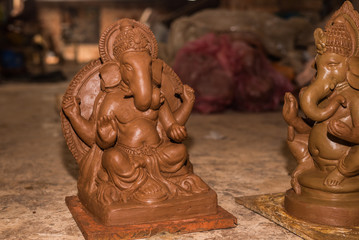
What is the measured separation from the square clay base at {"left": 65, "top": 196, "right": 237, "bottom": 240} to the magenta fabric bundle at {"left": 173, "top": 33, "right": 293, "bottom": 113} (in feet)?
12.8

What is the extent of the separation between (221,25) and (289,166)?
182 inches

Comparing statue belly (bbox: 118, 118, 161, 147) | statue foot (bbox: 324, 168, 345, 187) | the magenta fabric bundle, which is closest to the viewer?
statue foot (bbox: 324, 168, 345, 187)

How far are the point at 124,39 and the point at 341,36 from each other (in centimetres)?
98

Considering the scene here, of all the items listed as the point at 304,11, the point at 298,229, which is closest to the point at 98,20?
the point at 304,11

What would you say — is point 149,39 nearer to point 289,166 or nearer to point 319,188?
point 319,188

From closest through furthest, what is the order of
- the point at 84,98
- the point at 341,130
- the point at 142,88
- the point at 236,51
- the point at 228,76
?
the point at 341,130 → the point at 142,88 → the point at 84,98 → the point at 228,76 → the point at 236,51

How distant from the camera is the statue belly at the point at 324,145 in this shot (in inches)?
90.5

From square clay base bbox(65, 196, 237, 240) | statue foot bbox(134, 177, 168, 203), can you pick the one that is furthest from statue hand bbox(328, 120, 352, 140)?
statue foot bbox(134, 177, 168, 203)

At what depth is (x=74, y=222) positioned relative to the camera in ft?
8.05

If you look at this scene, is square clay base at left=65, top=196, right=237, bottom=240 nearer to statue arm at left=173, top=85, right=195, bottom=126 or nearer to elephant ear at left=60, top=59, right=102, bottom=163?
elephant ear at left=60, top=59, right=102, bottom=163

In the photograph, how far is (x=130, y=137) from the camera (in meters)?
2.37

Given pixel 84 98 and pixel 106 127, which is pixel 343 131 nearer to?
pixel 106 127

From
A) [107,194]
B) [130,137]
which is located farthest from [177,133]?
[107,194]

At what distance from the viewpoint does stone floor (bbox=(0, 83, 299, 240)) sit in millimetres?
2387
